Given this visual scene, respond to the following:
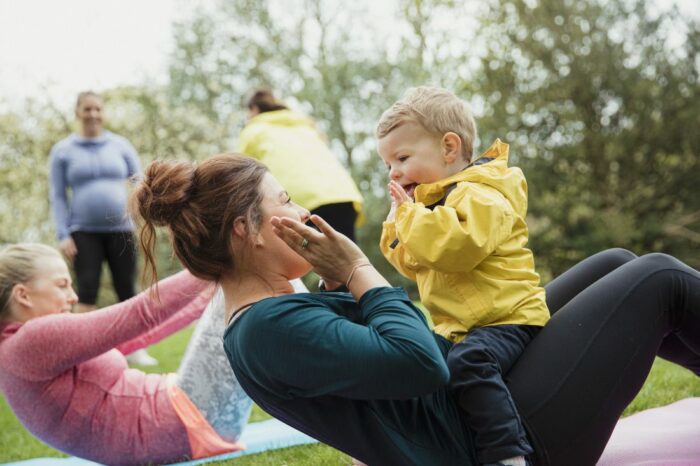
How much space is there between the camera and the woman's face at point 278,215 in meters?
1.76

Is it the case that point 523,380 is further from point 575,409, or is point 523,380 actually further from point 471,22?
point 471,22

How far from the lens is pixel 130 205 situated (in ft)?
6.15

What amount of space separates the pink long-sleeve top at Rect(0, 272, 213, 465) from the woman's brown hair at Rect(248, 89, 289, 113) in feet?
7.48

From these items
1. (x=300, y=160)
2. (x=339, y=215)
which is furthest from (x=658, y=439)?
(x=300, y=160)

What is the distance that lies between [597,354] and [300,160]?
10.3ft

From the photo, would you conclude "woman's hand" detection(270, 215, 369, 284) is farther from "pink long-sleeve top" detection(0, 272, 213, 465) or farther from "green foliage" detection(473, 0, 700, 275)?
"green foliage" detection(473, 0, 700, 275)

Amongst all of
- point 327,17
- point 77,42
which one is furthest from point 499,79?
point 77,42

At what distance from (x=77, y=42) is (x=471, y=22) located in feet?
31.0

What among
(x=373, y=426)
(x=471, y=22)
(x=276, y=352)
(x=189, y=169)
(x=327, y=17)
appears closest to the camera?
(x=276, y=352)

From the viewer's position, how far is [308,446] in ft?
10.1

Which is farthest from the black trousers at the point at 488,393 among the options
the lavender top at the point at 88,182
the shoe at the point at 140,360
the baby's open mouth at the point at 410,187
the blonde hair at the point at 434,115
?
the shoe at the point at 140,360

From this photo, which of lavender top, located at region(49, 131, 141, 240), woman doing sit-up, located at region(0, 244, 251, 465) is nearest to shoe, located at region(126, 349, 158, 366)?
lavender top, located at region(49, 131, 141, 240)

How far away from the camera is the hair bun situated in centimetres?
175

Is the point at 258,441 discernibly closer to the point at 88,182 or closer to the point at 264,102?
the point at 264,102
